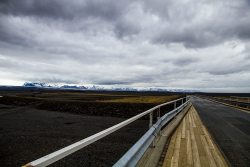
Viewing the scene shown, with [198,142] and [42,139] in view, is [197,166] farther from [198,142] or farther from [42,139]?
[42,139]

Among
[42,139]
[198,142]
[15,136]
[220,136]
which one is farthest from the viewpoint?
[15,136]

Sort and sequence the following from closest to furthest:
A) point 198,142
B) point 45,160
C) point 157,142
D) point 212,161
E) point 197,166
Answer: point 45,160, point 197,166, point 212,161, point 157,142, point 198,142

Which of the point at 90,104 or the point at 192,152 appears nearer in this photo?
the point at 192,152

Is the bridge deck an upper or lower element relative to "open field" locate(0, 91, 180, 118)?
upper

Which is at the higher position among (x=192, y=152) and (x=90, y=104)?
(x=192, y=152)

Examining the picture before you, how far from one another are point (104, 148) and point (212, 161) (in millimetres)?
6753

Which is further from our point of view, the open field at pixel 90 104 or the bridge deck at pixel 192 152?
the open field at pixel 90 104

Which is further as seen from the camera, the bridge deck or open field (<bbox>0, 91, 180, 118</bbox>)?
open field (<bbox>0, 91, 180, 118</bbox>)

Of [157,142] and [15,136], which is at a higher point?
[157,142]

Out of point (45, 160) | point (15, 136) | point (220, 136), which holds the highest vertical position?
point (45, 160)

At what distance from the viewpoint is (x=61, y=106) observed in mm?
38688

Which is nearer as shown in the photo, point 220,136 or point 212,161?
point 212,161

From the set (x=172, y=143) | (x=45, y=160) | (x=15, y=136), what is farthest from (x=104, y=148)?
(x=45, y=160)

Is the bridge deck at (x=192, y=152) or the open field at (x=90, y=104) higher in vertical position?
the bridge deck at (x=192, y=152)
